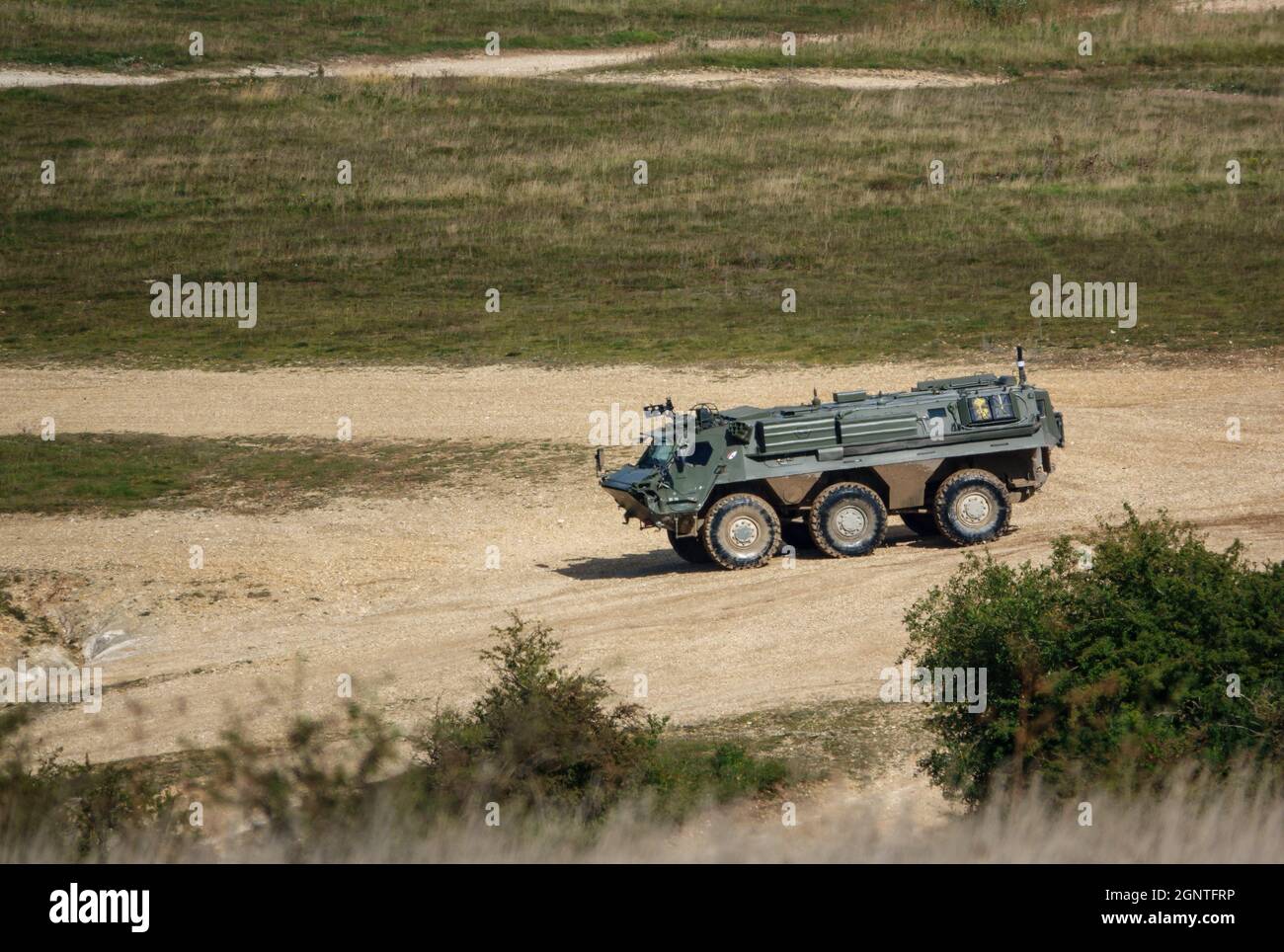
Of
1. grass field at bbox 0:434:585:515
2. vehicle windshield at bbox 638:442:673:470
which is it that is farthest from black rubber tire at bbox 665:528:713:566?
grass field at bbox 0:434:585:515

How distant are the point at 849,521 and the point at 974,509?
1.59m

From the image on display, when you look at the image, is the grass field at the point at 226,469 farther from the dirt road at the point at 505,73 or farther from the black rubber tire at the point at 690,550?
the dirt road at the point at 505,73

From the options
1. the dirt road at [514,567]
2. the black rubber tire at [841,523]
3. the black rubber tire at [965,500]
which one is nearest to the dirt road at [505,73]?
the dirt road at [514,567]

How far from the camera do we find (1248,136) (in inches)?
1763

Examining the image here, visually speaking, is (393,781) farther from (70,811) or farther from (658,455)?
(658,455)

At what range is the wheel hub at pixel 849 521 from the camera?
64.0 ft

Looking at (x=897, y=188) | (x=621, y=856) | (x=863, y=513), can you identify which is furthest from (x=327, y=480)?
(x=897, y=188)

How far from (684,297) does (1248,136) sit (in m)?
18.6

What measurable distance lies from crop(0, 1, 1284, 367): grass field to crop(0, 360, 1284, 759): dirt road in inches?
156

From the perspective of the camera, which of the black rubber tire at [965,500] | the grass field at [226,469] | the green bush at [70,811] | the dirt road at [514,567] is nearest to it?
the green bush at [70,811]

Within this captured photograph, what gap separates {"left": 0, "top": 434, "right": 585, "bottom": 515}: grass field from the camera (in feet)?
80.6

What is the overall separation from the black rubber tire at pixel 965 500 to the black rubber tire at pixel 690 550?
2959 millimetres

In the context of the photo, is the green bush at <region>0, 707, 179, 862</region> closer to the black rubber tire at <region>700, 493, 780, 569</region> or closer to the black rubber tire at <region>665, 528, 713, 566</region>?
the black rubber tire at <region>700, 493, 780, 569</region>

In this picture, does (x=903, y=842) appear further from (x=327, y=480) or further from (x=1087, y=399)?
(x=1087, y=399)
